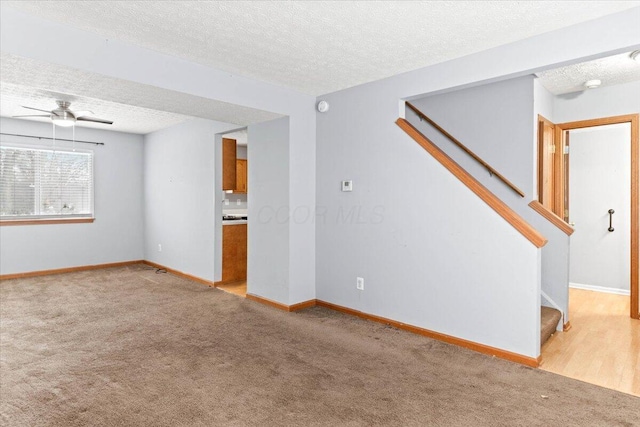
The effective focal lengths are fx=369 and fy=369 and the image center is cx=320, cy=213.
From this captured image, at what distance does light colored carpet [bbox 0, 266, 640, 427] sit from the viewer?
6.89 feet

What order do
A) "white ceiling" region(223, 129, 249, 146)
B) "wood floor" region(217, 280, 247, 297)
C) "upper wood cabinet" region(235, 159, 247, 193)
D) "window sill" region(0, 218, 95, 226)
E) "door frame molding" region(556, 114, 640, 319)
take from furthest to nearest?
"upper wood cabinet" region(235, 159, 247, 193) → "white ceiling" region(223, 129, 249, 146) → "window sill" region(0, 218, 95, 226) → "wood floor" region(217, 280, 247, 297) → "door frame molding" region(556, 114, 640, 319)

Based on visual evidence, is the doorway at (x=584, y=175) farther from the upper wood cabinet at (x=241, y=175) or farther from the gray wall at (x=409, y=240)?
the upper wood cabinet at (x=241, y=175)

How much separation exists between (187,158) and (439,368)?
4.67 metres

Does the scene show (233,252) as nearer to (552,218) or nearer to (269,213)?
(269,213)

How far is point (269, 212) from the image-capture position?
432cm

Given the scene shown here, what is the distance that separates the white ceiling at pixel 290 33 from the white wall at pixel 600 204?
3418 mm

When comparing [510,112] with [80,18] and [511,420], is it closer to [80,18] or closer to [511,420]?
[511,420]

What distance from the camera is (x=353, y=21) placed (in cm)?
245

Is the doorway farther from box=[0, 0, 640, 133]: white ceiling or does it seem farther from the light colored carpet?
the light colored carpet

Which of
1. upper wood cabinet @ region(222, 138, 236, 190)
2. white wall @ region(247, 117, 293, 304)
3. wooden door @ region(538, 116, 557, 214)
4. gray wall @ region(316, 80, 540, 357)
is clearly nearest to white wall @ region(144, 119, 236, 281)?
upper wood cabinet @ region(222, 138, 236, 190)

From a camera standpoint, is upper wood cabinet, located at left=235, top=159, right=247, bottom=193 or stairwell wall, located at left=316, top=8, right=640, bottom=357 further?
upper wood cabinet, located at left=235, top=159, right=247, bottom=193

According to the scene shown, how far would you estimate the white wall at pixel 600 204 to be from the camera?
495 centimetres

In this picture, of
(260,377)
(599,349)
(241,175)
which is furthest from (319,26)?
(241,175)

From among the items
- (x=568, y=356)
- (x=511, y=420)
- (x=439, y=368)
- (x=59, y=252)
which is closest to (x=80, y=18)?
(x=439, y=368)
